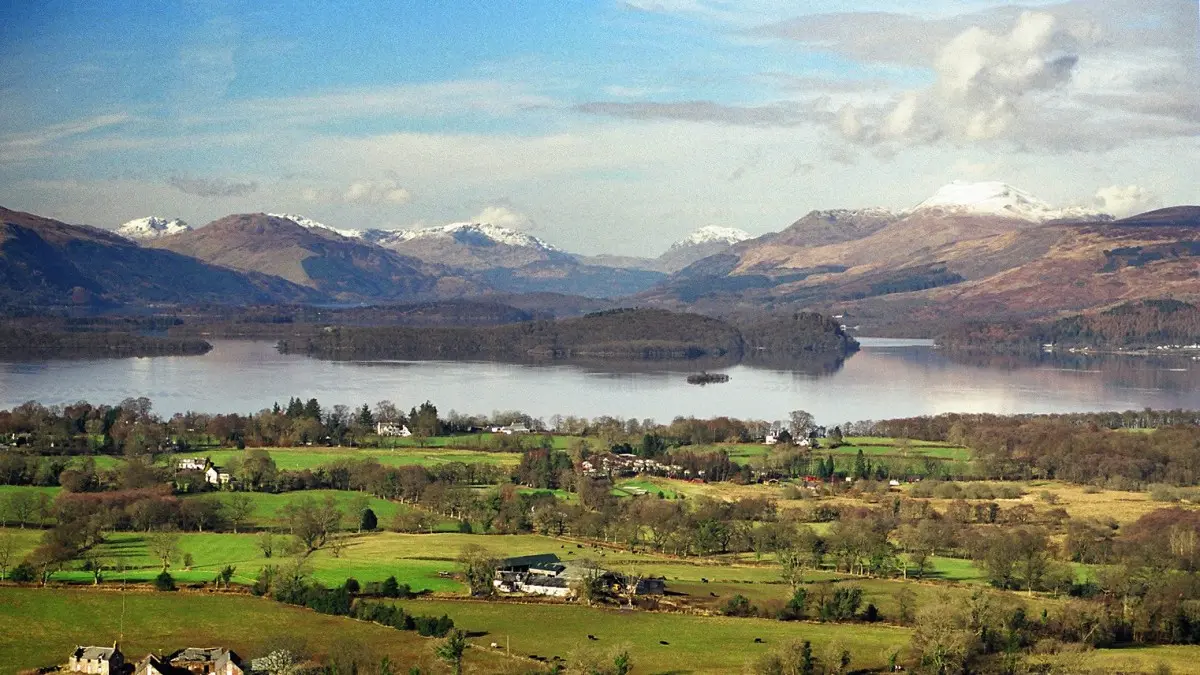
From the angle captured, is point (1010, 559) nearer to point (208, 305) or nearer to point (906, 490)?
point (906, 490)

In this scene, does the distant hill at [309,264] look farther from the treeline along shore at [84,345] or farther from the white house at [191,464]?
the white house at [191,464]

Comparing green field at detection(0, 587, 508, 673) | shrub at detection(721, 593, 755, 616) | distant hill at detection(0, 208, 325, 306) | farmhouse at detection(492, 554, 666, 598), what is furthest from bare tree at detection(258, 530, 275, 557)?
distant hill at detection(0, 208, 325, 306)

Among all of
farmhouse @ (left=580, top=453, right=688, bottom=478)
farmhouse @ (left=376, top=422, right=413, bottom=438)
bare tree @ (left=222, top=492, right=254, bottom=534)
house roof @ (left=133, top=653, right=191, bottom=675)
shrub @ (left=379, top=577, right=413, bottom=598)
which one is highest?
farmhouse @ (left=376, top=422, right=413, bottom=438)

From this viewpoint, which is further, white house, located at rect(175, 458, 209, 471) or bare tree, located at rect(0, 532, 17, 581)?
white house, located at rect(175, 458, 209, 471)

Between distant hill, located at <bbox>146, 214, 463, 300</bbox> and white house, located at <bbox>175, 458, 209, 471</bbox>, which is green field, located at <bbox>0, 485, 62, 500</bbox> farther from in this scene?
distant hill, located at <bbox>146, 214, 463, 300</bbox>

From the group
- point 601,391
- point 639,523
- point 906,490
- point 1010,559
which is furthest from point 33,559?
point 601,391

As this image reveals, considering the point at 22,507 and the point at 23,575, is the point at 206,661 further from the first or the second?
the point at 22,507
